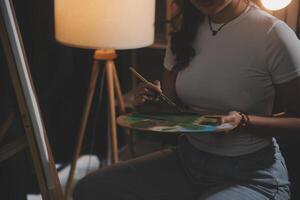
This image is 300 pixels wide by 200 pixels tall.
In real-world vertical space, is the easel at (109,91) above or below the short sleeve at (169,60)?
below

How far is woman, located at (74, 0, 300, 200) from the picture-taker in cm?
134

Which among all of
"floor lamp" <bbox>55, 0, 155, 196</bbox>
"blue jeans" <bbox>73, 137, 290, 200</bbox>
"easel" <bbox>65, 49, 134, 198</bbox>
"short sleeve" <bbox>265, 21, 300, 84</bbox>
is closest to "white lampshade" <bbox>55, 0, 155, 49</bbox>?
"floor lamp" <bbox>55, 0, 155, 196</bbox>

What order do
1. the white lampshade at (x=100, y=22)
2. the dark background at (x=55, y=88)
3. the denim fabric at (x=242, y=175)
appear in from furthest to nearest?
1. the dark background at (x=55, y=88)
2. the white lampshade at (x=100, y=22)
3. the denim fabric at (x=242, y=175)

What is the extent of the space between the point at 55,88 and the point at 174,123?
1023 millimetres

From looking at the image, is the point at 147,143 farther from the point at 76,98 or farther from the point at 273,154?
the point at 273,154

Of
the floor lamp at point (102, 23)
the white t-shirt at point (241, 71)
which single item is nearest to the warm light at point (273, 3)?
A: the white t-shirt at point (241, 71)

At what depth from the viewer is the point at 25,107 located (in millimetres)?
1291

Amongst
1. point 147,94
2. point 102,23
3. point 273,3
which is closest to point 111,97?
point 102,23

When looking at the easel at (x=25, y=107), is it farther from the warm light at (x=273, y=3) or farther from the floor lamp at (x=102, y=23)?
the warm light at (x=273, y=3)

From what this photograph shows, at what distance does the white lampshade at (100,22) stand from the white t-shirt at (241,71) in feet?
1.27

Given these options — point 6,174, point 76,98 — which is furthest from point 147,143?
point 6,174

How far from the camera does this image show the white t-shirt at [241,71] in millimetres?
1327

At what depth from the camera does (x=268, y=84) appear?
→ 1389mm

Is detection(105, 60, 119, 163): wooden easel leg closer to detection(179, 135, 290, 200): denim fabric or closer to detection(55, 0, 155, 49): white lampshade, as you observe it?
detection(55, 0, 155, 49): white lampshade
